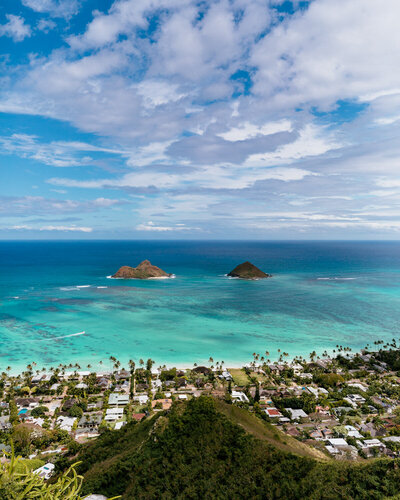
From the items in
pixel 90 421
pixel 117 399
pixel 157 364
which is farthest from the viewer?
pixel 157 364

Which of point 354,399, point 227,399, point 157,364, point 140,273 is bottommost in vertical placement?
point 354,399

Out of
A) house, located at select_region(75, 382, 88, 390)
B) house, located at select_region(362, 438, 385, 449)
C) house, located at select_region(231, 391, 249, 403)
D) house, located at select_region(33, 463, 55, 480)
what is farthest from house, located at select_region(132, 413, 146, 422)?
house, located at select_region(362, 438, 385, 449)

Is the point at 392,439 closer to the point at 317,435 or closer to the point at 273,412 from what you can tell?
the point at 317,435

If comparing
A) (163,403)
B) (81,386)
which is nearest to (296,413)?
(163,403)

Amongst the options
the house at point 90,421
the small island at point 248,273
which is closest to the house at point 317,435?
the house at point 90,421

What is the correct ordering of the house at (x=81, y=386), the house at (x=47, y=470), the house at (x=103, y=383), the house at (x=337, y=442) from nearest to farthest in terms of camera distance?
1. the house at (x=47, y=470)
2. the house at (x=337, y=442)
3. the house at (x=81, y=386)
4. the house at (x=103, y=383)

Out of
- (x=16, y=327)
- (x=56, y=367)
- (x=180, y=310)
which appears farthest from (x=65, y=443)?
(x=180, y=310)

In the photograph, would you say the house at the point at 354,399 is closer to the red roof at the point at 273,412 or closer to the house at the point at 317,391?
the house at the point at 317,391

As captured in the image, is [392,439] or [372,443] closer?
[372,443]
